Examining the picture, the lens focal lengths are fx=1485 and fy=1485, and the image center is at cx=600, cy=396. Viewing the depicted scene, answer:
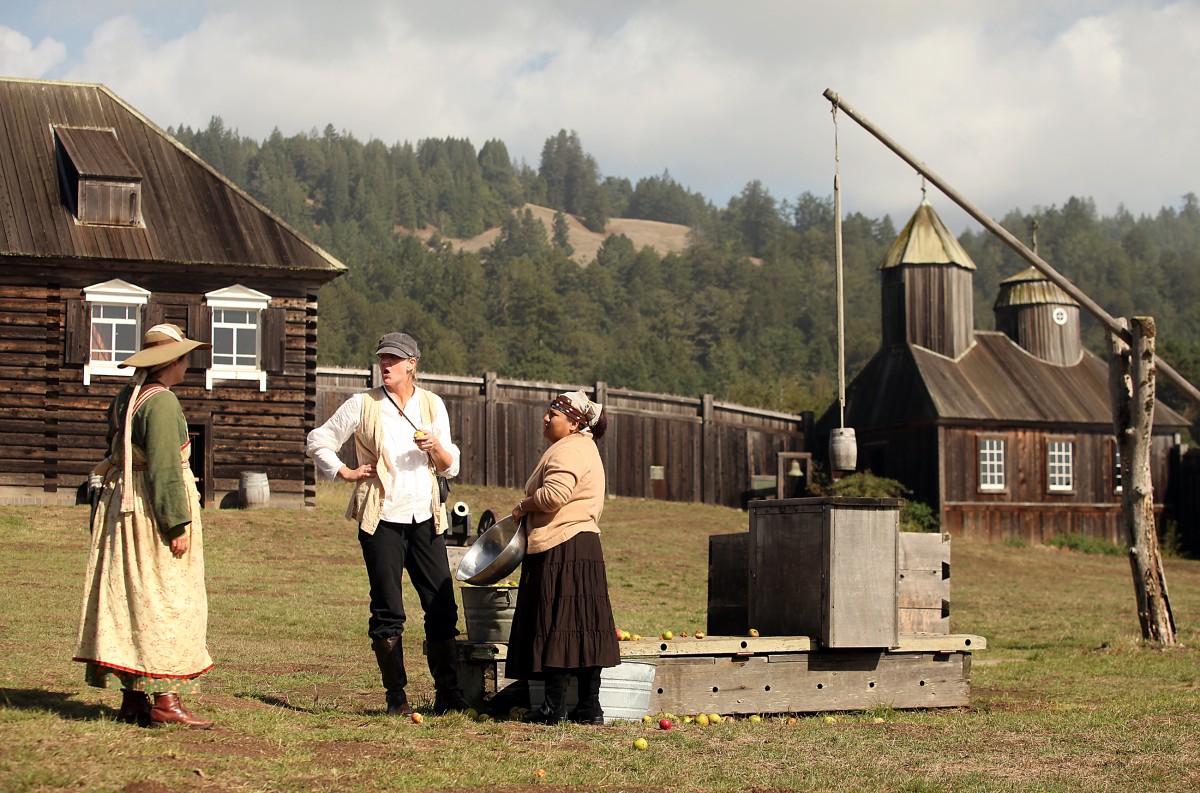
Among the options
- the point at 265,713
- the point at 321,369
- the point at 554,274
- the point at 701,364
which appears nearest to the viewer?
the point at 265,713

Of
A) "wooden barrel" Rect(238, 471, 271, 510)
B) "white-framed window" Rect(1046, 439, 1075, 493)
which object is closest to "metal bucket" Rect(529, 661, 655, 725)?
"wooden barrel" Rect(238, 471, 271, 510)

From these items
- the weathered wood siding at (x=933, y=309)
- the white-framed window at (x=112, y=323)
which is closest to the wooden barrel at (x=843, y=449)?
the white-framed window at (x=112, y=323)

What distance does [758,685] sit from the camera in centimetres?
903

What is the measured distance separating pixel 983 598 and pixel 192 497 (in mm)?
16664

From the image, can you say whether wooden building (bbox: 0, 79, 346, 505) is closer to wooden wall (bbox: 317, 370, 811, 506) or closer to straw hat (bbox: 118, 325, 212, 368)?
wooden wall (bbox: 317, 370, 811, 506)

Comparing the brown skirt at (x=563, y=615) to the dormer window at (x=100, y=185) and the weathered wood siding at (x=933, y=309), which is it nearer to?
the dormer window at (x=100, y=185)

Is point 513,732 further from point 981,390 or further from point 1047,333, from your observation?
point 1047,333

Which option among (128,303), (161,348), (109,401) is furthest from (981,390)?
(161,348)

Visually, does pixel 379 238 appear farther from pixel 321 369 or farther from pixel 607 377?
pixel 321 369

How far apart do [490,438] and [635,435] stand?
3724 mm

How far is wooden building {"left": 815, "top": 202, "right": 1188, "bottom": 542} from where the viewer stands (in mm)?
34625

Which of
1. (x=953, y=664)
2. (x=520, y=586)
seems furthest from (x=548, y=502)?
(x=953, y=664)

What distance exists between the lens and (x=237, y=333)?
26.0 m

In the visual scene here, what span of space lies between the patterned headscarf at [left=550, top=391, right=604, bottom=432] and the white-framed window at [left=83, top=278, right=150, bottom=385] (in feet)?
59.3
